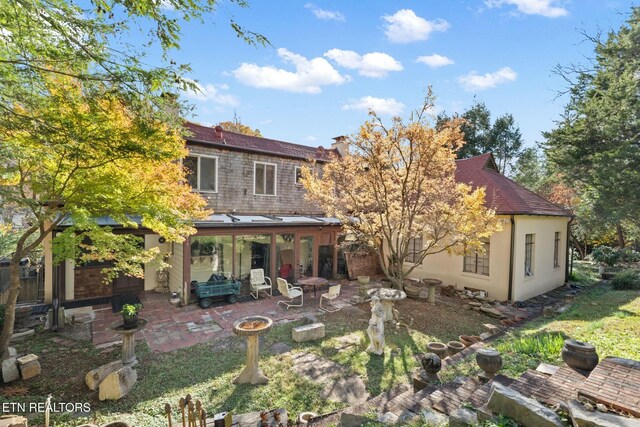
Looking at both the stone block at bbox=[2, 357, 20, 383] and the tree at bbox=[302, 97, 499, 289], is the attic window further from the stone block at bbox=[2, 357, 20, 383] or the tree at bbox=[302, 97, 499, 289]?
the stone block at bbox=[2, 357, 20, 383]

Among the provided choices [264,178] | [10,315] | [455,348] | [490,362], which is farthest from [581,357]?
[264,178]

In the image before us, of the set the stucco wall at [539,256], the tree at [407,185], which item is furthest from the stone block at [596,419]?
the stucco wall at [539,256]

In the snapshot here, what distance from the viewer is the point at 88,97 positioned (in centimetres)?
481

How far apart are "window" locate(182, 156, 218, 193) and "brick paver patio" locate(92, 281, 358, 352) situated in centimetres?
476

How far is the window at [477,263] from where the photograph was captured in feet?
40.8

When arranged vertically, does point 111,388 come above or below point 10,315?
below

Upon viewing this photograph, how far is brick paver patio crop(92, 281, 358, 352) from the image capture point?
309 inches

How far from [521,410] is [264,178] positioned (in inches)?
497

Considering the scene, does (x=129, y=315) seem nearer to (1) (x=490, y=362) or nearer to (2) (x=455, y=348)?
(1) (x=490, y=362)

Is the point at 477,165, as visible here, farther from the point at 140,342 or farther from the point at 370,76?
the point at 140,342

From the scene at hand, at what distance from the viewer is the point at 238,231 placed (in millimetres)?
11484

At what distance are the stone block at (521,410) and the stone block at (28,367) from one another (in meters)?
8.26

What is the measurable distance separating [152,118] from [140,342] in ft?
19.4

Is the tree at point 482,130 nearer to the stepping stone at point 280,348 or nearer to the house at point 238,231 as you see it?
the house at point 238,231
